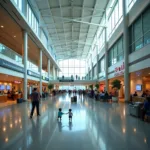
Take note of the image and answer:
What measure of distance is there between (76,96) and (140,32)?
38.1ft

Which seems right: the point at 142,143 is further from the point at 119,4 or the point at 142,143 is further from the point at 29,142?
the point at 119,4

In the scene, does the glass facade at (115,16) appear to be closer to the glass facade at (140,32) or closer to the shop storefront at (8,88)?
the glass facade at (140,32)

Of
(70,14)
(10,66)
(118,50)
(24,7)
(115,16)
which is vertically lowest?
(10,66)

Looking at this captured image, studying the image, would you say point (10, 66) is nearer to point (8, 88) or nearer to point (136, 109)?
point (136, 109)

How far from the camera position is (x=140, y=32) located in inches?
699

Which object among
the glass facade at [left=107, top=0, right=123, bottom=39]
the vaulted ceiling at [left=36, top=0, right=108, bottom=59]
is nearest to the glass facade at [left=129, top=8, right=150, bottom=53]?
the glass facade at [left=107, top=0, right=123, bottom=39]

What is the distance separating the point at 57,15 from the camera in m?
32.3

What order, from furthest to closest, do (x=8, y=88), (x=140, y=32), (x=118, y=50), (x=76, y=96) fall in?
(x=8, y=88)
(x=118, y=50)
(x=76, y=96)
(x=140, y=32)

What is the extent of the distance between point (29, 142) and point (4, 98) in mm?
19875

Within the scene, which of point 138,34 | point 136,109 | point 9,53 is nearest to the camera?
point 136,109

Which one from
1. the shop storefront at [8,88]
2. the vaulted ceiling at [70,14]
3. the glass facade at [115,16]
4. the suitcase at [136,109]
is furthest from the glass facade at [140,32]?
the shop storefront at [8,88]

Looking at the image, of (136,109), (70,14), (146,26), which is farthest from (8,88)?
(136,109)

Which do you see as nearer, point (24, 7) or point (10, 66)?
point (10, 66)

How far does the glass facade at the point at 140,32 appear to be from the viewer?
16.1 metres
